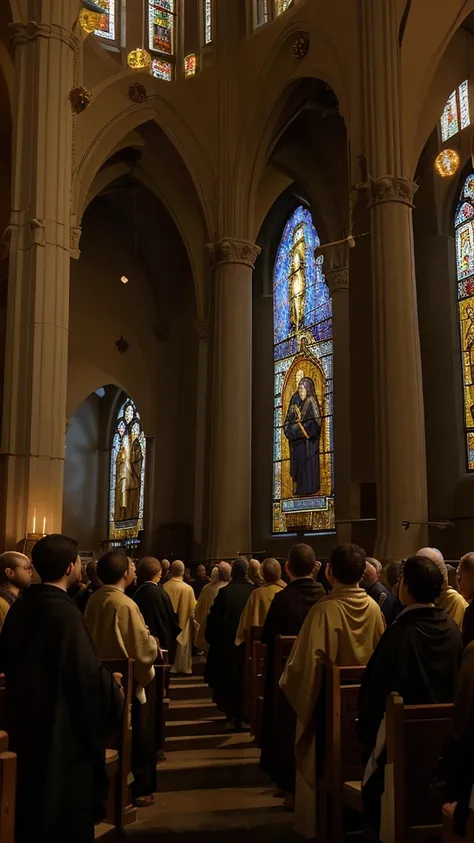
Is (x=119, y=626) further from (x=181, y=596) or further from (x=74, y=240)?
(x=74, y=240)

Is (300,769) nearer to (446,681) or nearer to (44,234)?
(446,681)

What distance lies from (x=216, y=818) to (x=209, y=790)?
2.64 ft

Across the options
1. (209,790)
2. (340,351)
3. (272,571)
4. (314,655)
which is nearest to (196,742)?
(209,790)

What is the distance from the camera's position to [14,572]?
4.77 metres

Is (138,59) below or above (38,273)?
above

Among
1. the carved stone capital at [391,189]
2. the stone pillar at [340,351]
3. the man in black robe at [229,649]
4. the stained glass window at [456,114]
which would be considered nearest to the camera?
the man in black robe at [229,649]

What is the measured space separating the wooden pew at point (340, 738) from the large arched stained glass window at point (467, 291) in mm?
12294

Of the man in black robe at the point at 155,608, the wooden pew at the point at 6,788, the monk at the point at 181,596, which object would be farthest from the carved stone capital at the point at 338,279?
the wooden pew at the point at 6,788

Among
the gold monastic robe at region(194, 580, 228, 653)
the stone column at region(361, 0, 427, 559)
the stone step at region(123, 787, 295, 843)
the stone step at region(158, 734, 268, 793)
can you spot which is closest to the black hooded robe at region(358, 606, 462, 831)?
the stone step at region(123, 787, 295, 843)

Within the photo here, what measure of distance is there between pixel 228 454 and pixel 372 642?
1251 centimetres

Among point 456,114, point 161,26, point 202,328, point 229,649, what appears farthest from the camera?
point 202,328

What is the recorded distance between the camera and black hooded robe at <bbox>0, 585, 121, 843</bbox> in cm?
302

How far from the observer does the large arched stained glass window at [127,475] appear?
25.3 metres

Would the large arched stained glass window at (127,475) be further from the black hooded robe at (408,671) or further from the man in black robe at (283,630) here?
the black hooded robe at (408,671)
